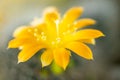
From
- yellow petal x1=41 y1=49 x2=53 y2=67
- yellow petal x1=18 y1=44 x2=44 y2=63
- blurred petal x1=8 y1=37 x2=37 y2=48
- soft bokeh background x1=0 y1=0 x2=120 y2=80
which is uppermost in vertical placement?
blurred petal x1=8 y1=37 x2=37 y2=48

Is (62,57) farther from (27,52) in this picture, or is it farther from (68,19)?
(68,19)

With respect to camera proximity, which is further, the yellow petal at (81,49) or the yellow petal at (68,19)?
the yellow petal at (68,19)

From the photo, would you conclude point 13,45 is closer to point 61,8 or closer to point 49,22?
point 49,22

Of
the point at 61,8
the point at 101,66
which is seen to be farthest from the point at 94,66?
the point at 61,8

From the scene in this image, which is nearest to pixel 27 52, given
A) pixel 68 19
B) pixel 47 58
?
pixel 47 58

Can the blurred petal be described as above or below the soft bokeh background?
above
